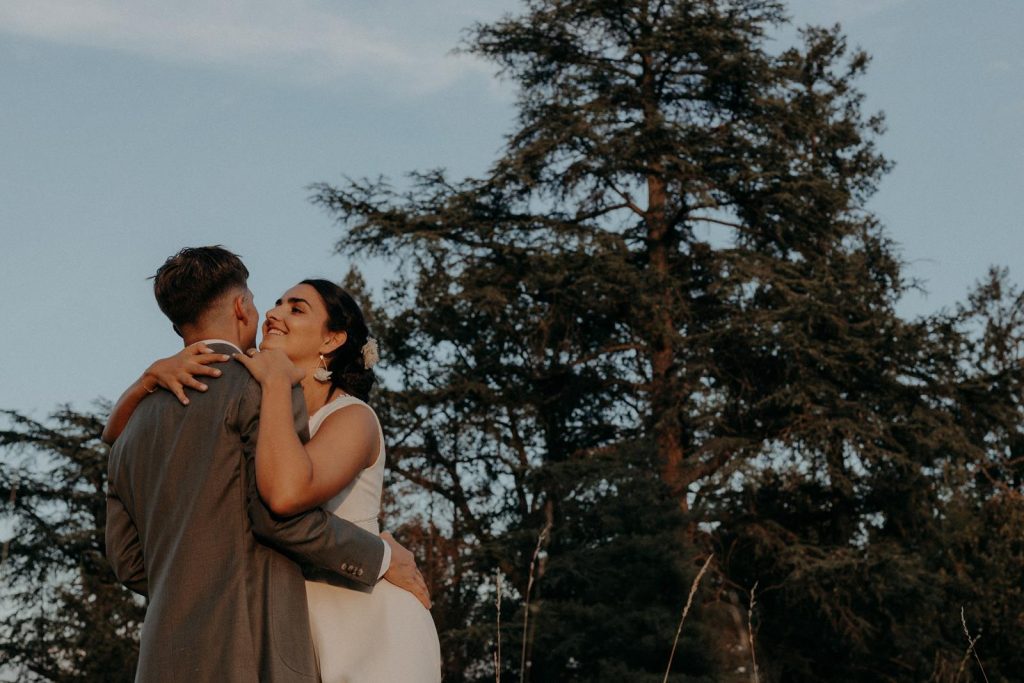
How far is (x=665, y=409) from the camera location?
1509cm

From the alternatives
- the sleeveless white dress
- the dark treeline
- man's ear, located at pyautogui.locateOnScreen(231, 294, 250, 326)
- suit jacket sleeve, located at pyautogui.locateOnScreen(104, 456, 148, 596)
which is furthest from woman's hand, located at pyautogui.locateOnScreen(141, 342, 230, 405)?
the dark treeline

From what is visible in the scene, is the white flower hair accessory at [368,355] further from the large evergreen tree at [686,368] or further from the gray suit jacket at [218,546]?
the large evergreen tree at [686,368]

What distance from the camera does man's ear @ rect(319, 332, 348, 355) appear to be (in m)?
3.09

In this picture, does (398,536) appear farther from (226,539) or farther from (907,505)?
(226,539)

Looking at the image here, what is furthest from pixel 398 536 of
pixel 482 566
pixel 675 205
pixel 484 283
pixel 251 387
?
pixel 251 387

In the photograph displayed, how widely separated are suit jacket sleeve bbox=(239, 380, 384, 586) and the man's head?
0.22 meters

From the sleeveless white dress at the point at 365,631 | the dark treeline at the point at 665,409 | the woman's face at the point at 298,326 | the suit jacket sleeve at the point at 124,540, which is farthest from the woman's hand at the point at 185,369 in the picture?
the dark treeline at the point at 665,409

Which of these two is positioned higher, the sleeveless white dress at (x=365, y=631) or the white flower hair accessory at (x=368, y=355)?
the white flower hair accessory at (x=368, y=355)

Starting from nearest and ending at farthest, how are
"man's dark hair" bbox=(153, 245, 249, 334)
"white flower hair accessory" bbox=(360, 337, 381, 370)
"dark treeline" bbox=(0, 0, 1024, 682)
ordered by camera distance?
"man's dark hair" bbox=(153, 245, 249, 334), "white flower hair accessory" bbox=(360, 337, 381, 370), "dark treeline" bbox=(0, 0, 1024, 682)

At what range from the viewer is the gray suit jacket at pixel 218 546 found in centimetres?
227

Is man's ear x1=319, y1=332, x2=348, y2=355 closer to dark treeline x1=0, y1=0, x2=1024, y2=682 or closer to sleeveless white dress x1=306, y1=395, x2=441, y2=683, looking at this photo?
sleeveless white dress x1=306, y1=395, x2=441, y2=683

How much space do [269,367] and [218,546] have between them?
368mm

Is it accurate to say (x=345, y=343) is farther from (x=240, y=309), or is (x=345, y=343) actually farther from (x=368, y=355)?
(x=240, y=309)

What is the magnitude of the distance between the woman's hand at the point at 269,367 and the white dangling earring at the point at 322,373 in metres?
0.54
